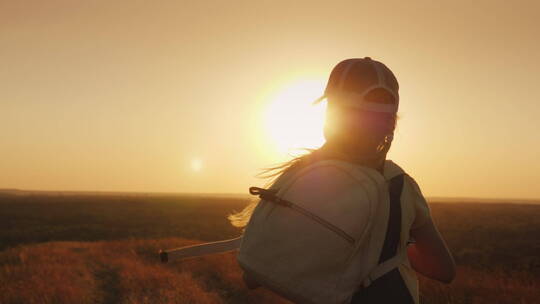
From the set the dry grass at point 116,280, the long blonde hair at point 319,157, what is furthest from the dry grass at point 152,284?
the long blonde hair at point 319,157

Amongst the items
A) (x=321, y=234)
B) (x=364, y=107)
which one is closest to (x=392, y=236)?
(x=321, y=234)

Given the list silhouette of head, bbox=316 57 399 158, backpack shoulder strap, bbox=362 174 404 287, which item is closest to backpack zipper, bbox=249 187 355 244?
backpack shoulder strap, bbox=362 174 404 287

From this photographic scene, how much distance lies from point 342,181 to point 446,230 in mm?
37827

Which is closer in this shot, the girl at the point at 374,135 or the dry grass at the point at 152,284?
the girl at the point at 374,135

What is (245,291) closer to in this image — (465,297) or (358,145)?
(465,297)

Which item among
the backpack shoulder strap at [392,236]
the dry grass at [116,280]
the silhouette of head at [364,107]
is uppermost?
the silhouette of head at [364,107]

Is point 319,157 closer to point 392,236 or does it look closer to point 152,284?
point 392,236

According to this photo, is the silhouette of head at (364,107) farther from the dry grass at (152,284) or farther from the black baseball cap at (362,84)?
the dry grass at (152,284)

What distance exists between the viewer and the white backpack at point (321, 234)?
1504 millimetres

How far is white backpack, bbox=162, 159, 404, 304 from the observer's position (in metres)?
1.50

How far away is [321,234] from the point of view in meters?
1.50

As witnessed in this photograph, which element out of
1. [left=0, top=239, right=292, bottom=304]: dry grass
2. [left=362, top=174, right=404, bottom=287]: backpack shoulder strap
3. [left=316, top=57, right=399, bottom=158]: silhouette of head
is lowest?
[left=0, top=239, right=292, bottom=304]: dry grass

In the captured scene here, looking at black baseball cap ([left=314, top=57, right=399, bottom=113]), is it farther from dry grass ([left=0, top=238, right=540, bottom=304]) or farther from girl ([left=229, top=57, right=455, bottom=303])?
dry grass ([left=0, top=238, right=540, bottom=304])

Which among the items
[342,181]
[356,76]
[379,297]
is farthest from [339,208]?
[356,76]
